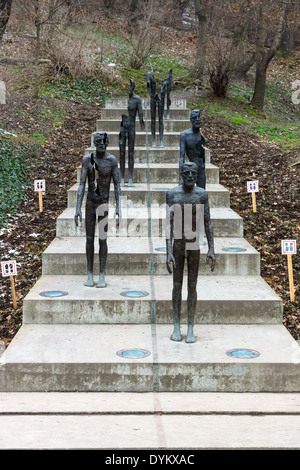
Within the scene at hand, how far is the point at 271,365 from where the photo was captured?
7.25 metres

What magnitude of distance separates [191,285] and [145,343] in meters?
0.89

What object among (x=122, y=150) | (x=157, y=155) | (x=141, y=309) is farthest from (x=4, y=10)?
(x=141, y=309)

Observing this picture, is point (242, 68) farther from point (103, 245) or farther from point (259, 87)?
point (103, 245)

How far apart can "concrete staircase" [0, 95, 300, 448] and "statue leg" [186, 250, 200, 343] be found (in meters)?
0.15

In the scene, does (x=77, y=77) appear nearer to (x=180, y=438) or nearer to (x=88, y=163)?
(x=88, y=163)

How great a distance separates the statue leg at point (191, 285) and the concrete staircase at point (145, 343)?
154 millimetres

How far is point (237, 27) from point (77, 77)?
18.0 feet

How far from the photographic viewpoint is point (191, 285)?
25.4 feet

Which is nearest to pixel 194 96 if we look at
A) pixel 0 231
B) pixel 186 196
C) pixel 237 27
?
pixel 237 27

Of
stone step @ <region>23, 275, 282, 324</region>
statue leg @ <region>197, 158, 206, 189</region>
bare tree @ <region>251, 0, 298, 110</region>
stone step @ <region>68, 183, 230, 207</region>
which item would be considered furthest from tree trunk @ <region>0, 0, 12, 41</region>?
stone step @ <region>23, 275, 282, 324</region>

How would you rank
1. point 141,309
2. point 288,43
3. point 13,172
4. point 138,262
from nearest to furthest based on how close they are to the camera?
point 141,309, point 138,262, point 13,172, point 288,43

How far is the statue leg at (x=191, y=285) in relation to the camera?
770 cm

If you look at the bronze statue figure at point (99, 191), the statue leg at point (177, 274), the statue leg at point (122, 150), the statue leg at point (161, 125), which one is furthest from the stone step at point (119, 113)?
the statue leg at point (177, 274)

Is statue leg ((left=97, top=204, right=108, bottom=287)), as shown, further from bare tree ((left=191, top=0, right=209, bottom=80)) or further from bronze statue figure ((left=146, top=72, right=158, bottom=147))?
bare tree ((left=191, top=0, right=209, bottom=80))
